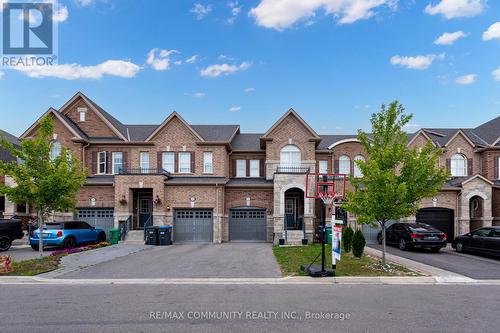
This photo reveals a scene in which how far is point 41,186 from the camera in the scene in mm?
14539

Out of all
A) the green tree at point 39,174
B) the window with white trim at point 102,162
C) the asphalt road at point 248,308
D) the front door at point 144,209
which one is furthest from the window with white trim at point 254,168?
the asphalt road at point 248,308

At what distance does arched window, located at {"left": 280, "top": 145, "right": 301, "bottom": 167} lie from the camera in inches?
1031

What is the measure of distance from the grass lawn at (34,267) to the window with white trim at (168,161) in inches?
476

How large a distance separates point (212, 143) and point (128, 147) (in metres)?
6.38

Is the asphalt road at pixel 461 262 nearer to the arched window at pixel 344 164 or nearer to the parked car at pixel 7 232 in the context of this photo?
the arched window at pixel 344 164

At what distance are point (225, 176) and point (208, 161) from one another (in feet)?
5.53

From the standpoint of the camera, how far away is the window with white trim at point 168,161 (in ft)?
86.7

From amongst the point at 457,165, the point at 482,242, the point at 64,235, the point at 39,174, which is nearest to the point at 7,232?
the point at 64,235

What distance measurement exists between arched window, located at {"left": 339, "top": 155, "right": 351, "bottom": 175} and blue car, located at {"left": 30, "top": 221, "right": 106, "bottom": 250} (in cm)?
1823

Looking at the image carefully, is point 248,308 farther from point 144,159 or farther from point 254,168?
point 144,159

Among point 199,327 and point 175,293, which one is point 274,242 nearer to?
point 175,293

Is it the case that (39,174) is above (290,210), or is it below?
above

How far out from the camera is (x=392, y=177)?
40.5 feet

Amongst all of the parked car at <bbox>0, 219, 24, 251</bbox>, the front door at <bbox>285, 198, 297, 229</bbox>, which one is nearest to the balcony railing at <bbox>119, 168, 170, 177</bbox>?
the parked car at <bbox>0, 219, 24, 251</bbox>
